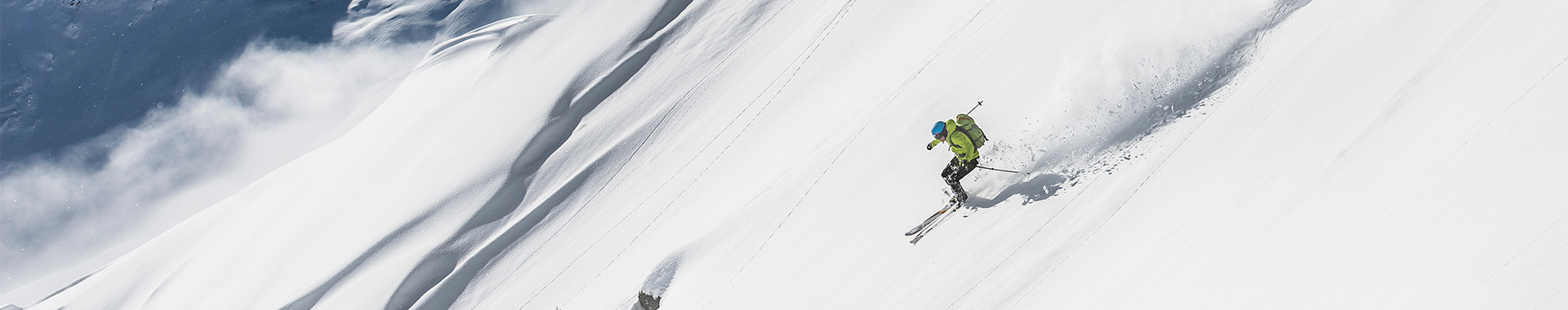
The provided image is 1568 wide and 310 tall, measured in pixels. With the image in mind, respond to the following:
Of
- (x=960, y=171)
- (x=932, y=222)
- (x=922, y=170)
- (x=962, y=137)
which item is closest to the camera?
(x=962, y=137)

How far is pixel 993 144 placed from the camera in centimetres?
940

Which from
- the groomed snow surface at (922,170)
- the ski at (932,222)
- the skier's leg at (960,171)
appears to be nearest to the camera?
the groomed snow surface at (922,170)

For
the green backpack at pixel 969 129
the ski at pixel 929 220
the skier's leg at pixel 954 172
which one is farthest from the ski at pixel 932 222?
the green backpack at pixel 969 129

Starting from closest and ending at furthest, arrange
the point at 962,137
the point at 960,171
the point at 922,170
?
1. the point at 962,137
2. the point at 960,171
3. the point at 922,170

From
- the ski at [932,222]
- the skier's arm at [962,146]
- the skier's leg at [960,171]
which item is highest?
the skier's arm at [962,146]

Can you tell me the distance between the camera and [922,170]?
31.4 feet

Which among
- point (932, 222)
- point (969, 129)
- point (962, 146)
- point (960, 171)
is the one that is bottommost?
point (932, 222)

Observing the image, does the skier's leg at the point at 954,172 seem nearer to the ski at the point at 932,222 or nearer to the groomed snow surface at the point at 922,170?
the ski at the point at 932,222

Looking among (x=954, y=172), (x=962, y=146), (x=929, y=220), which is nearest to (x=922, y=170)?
(x=929, y=220)

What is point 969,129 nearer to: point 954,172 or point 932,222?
point 954,172

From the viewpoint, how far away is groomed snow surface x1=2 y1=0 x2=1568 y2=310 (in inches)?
306

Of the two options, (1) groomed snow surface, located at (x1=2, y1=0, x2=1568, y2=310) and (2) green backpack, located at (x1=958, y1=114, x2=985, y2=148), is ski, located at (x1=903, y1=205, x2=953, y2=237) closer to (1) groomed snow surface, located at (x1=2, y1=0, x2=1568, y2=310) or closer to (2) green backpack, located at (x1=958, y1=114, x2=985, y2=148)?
(1) groomed snow surface, located at (x1=2, y1=0, x2=1568, y2=310)

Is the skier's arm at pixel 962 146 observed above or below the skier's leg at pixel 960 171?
above

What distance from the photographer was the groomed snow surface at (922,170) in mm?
7766
